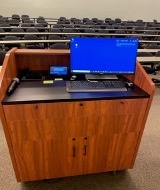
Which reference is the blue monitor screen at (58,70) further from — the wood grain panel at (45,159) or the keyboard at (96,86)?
the wood grain panel at (45,159)

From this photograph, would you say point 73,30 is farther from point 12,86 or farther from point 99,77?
point 12,86

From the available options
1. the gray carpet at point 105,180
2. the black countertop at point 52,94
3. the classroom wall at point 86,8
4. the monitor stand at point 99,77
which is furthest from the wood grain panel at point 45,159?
the classroom wall at point 86,8

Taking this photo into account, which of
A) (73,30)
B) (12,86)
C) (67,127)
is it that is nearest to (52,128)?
(67,127)

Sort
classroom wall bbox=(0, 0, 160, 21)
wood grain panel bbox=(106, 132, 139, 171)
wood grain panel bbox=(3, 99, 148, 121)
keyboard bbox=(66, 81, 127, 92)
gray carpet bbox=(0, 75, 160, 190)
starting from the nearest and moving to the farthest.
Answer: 1. wood grain panel bbox=(3, 99, 148, 121)
2. keyboard bbox=(66, 81, 127, 92)
3. wood grain panel bbox=(106, 132, 139, 171)
4. gray carpet bbox=(0, 75, 160, 190)
5. classroom wall bbox=(0, 0, 160, 21)

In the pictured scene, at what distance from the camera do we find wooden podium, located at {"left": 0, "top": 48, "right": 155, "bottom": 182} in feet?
3.85

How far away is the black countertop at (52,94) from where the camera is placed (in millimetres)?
1146

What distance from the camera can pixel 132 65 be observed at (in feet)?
4.85

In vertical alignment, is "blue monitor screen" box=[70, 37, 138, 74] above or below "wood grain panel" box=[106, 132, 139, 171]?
above

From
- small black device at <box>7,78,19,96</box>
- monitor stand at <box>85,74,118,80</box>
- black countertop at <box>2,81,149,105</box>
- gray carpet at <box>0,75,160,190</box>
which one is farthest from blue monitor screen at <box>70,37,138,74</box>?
gray carpet at <box>0,75,160,190</box>

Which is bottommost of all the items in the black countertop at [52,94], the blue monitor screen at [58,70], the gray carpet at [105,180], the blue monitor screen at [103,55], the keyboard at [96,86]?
the gray carpet at [105,180]

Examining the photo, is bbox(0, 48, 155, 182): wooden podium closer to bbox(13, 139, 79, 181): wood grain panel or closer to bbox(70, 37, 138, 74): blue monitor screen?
bbox(13, 139, 79, 181): wood grain panel

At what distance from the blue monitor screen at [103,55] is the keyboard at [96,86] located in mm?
132

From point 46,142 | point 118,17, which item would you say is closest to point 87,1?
point 118,17

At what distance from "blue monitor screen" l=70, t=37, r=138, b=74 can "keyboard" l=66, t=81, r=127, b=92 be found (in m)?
0.13
